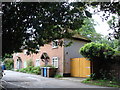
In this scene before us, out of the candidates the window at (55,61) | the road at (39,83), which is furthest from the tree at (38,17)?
the window at (55,61)

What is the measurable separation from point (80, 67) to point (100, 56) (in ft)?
16.0

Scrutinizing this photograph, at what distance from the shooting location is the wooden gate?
61.5 ft

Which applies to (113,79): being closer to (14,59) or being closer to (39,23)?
(39,23)

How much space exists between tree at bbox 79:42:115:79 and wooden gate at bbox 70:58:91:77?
235cm

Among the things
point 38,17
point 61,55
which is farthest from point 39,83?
point 38,17

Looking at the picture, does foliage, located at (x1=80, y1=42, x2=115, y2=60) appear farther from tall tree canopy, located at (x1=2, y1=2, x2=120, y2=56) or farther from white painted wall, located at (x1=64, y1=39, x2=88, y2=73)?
tall tree canopy, located at (x1=2, y1=2, x2=120, y2=56)

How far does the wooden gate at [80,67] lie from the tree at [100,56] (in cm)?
235

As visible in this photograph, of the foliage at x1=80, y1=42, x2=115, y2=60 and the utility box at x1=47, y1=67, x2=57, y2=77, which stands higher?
the foliage at x1=80, y1=42, x2=115, y2=60

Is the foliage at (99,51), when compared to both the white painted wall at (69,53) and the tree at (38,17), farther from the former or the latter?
the tree at (38,17)

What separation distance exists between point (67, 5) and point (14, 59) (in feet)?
106

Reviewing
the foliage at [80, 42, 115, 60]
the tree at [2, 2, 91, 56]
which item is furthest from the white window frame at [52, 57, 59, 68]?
the tree at [2, 2, 91, 56]

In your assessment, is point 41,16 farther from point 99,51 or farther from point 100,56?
point 100,56

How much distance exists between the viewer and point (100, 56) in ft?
50.4

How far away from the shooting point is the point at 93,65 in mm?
16688
